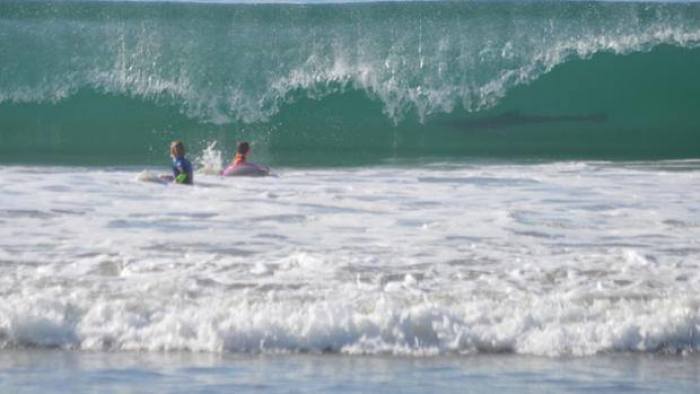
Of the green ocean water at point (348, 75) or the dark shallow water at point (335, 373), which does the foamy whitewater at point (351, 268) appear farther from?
the green ocean water at point (348, 75)

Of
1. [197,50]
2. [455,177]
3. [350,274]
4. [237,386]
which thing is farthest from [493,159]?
[237,386]

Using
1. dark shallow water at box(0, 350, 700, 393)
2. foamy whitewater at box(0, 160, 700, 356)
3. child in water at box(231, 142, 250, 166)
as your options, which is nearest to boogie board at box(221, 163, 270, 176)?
child in water at box(231, 142, 250, 166)

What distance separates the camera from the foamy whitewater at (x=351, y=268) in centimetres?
757

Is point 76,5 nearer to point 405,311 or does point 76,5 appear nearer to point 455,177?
point 455,177

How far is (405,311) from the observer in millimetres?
7730

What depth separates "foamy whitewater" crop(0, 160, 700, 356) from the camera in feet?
24.8

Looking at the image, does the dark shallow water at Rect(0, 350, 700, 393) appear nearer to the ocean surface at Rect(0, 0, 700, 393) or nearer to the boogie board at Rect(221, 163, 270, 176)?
the ocean surface at Rect(0, 0, 700, 393)

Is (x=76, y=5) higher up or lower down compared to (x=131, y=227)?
higher up

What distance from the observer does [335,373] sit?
22.9 ft

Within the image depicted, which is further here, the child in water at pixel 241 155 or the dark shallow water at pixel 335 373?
the child in water at pixel 241 155

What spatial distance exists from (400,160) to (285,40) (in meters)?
6.97

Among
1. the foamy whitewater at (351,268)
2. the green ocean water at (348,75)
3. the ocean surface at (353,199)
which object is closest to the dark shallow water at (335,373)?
the ocean surface at (353,199)

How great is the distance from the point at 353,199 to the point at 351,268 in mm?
3714

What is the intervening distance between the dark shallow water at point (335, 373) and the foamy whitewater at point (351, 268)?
0.60 ft
